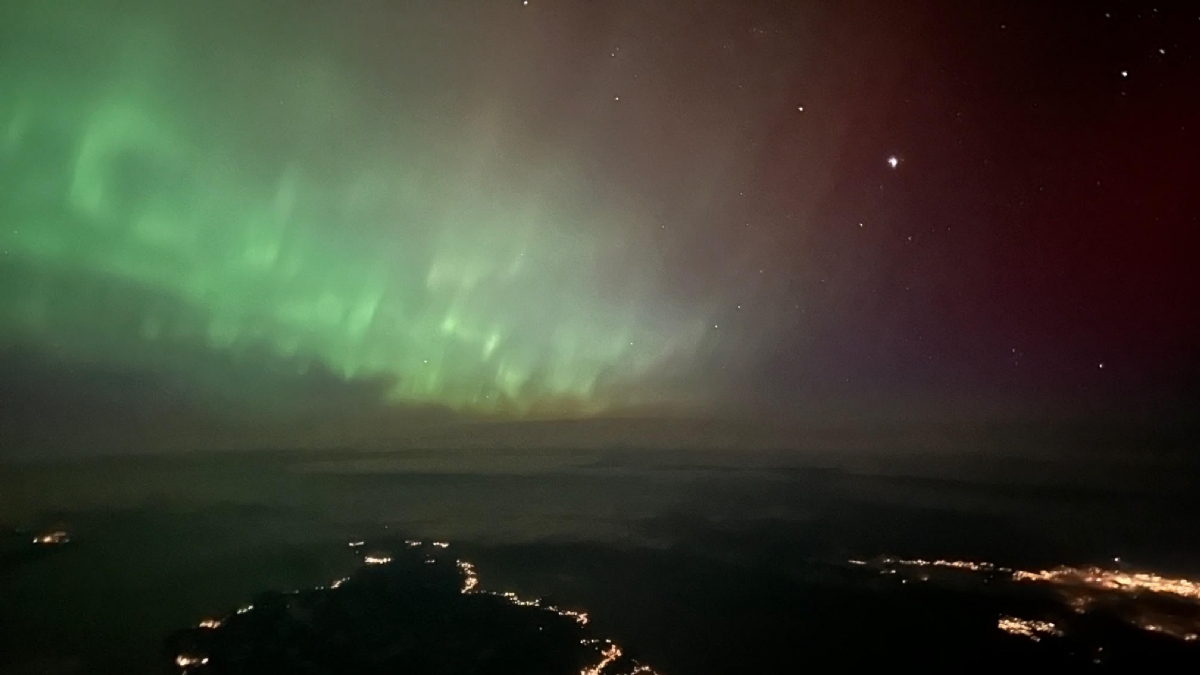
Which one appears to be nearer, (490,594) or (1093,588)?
(1093,588)

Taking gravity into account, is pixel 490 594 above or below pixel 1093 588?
below

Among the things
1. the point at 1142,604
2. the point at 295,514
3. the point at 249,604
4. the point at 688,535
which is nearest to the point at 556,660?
the point at 249,604

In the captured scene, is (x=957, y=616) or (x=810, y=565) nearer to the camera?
(x=957, y=616)

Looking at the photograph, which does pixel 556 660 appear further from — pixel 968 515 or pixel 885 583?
pixel 968 515

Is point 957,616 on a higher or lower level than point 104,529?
higher

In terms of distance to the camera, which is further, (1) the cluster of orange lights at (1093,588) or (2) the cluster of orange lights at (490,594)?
(1) the cluster of orange lights at (1093,588)

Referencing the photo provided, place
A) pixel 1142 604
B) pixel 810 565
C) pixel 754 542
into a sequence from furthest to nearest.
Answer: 1. pixel 754 542
2. pixel 810 565
3. pixel 1142 604

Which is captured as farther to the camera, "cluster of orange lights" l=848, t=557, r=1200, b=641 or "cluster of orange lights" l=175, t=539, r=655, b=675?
"cluster of orange lights" l=848, t=557, r=1200, b=641

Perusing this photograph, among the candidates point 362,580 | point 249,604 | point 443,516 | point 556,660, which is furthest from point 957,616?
point 443,516

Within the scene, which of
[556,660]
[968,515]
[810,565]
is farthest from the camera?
[968,515]

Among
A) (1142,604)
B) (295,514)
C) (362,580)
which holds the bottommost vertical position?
(295,514)
